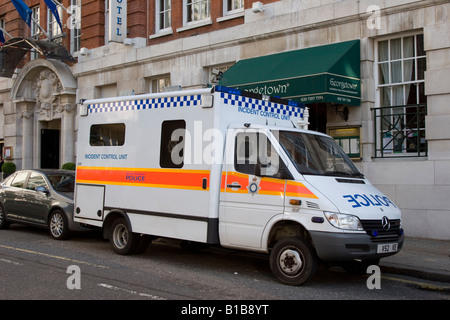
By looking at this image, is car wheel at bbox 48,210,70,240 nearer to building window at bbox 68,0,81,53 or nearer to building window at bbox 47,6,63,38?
building window at bbox 68,0,81,53

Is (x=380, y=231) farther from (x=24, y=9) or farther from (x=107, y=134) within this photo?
(x=24, y=9)

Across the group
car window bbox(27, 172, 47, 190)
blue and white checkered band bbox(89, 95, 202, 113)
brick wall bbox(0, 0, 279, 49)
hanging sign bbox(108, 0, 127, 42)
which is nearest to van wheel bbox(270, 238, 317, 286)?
blue and white checkered band bbox(89, 95, 202, 113)

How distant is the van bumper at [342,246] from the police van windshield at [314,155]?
0.99m

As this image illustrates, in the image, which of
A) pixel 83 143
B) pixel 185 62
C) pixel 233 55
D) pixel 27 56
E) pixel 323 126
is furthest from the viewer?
pixel 27 56

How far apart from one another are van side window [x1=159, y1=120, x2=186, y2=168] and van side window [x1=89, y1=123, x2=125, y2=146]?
40.2 inches

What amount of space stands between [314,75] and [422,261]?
4883 mm

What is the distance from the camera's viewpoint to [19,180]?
12.5 meters

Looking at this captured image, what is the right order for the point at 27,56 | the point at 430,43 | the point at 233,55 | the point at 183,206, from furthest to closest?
the point at 27,56, the point at 233,55, the point at 430,43, the point at 183,206

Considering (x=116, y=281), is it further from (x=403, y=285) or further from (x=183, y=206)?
(x=403, y=285)

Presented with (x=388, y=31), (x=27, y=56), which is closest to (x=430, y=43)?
(x=388, y=31)

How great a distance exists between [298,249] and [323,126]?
22.6 feet

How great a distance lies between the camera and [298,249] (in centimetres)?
704

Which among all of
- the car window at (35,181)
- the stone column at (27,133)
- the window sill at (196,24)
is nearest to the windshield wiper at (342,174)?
the car window at (35,181)

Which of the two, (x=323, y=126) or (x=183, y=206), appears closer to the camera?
(x=183, y=206)
